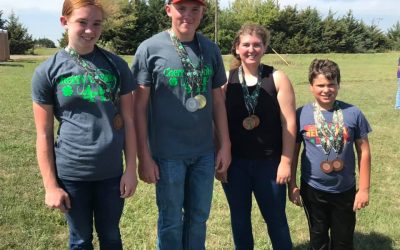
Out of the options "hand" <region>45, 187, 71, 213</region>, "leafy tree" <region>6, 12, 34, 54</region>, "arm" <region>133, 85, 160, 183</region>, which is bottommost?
"hand" <region>45, 187, 71, 213</region>

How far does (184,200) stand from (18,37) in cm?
4010

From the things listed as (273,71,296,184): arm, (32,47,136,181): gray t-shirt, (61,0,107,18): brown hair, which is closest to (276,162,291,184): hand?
(273,71,296,184): arm

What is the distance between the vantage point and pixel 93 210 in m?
2.60

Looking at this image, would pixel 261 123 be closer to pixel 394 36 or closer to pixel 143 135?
pixel 143 135

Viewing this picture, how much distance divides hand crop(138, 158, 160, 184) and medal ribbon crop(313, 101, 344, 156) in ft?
3.72

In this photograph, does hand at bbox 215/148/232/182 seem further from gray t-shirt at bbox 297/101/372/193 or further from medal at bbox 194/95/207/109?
gray t-shirt at bbox 297/101/372/193

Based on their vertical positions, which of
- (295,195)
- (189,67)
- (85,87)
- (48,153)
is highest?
(189,67)

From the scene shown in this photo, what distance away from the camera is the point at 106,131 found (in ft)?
7.89

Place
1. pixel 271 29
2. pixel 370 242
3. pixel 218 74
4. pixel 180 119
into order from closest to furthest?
pixel 180 119, pixel 218 74, pixel 370 242, pixel 271 29

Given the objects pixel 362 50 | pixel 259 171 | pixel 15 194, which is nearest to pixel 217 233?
pixel 259 171

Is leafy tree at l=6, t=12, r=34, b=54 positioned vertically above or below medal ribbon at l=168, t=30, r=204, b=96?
above

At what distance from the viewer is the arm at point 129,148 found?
249 centimetres

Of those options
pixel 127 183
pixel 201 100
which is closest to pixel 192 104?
pixel 201 100

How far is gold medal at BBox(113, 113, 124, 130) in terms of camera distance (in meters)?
2.43
